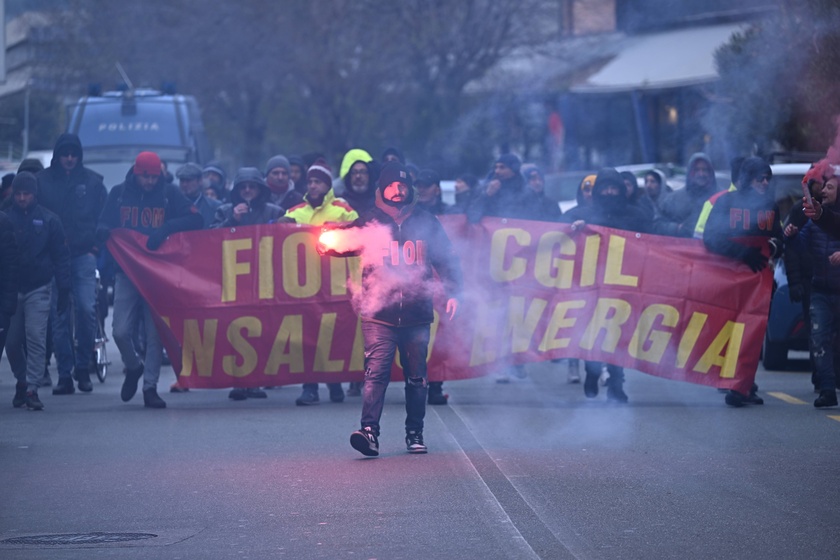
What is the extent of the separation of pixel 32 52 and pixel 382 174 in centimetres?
3741

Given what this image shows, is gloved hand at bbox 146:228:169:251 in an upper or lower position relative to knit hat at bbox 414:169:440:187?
lower

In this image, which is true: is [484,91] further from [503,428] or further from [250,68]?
[503,428]

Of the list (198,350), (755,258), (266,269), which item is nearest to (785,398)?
(755,258)

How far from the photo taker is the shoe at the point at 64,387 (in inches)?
490

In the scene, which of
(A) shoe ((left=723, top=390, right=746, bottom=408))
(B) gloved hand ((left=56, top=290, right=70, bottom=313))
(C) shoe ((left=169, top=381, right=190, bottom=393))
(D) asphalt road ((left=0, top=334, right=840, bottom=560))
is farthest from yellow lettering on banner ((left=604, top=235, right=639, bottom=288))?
(B) gloved hand ((left=56, top=290, right=70, bottom=313))

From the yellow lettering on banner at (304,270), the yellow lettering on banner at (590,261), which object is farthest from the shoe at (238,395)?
the yellow lettering on banner at (590,261)

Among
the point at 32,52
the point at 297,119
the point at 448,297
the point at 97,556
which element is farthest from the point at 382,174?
the point at 32,52

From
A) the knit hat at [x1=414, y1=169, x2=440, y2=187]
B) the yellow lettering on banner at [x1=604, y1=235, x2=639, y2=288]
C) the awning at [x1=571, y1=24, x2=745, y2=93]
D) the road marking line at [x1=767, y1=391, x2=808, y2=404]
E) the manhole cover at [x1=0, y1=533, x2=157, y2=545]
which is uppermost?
the awning at [x1=571, y1=24, x2=745, y2=93]

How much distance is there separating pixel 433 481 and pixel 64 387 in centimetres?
528

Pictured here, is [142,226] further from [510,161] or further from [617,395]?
[617,395]

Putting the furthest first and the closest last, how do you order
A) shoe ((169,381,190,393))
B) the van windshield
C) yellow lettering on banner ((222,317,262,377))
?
the van windshield
shoe ((169,381,190,393))
yellow lettering on banner ((222,317,262,377))

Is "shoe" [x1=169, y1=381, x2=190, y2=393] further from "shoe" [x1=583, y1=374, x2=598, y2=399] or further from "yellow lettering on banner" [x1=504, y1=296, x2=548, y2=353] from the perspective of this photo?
"shoe" [x1=583, y1=374, x2=598, y2=399]

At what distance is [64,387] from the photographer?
1246 cm

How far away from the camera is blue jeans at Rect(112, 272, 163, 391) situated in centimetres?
1158
